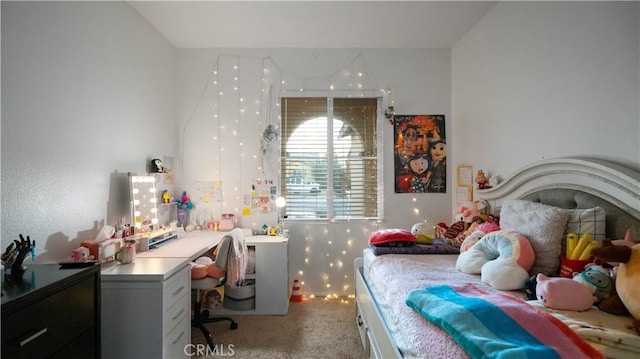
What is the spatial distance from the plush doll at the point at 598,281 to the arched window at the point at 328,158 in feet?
6.59

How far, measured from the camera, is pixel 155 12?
2475 millimetres

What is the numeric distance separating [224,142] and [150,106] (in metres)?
0.76

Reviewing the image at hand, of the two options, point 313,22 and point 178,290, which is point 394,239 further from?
point 313,22

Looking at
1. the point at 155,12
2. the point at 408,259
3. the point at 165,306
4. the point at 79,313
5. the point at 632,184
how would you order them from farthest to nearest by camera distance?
the point at 155,12
the point at 408,259
the point at 165,306
the point at 632,184
the point at 79,313

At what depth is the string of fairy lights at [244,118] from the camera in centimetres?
311

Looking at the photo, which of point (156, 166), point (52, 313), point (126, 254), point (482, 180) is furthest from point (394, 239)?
point (156, 166)

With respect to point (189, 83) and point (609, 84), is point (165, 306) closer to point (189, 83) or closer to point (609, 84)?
point (189, 83)

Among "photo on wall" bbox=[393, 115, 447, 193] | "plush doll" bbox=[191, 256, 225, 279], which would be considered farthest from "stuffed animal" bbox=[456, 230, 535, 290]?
"plush doll" bbox=[191, 256, 225, 279]

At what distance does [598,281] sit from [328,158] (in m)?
2.32

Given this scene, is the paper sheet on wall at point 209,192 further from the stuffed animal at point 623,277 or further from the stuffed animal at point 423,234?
the stuffed animal at point 623,277

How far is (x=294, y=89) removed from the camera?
123 inches

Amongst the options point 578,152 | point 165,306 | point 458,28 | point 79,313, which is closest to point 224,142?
point 165,306

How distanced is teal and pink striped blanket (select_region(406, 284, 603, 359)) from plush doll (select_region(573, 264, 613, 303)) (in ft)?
1.41

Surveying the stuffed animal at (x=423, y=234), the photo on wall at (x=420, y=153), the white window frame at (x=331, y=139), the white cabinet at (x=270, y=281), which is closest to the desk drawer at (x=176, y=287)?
the white cabinet at (x=270, y=281)
